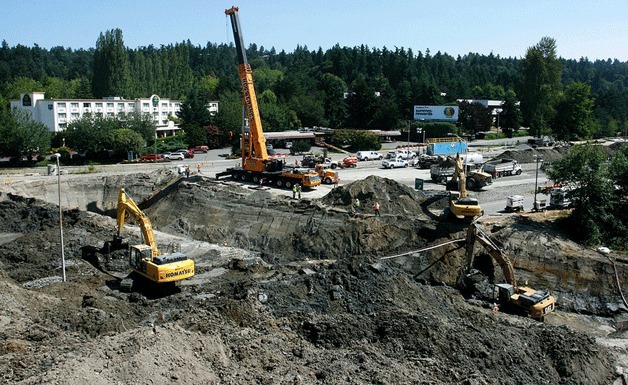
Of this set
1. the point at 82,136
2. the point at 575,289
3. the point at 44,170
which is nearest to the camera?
the point at 575,289

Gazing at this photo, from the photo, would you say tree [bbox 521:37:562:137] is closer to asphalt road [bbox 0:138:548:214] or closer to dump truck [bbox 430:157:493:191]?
asphalt road [bbox 0:138:548:214]

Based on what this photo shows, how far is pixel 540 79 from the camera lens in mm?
75500

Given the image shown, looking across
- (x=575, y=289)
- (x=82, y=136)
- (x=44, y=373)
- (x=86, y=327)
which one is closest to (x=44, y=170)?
(x=82, y=136)

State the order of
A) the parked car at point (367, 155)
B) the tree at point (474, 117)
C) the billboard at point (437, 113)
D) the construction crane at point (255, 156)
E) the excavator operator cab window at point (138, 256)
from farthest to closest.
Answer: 1. the tree at point (474, 117)
2. the billboard at point (437, 113)
3. the parked car at point (367, 155)
4. the construction crane at point (255, 156)
5. the excavator operator cab window at point (138, 256)

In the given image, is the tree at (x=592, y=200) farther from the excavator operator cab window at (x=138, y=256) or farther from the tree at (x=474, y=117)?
the tree at (x=474, y=117)

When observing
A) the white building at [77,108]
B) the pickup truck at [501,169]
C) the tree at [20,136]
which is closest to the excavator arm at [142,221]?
the tree at [20,136]

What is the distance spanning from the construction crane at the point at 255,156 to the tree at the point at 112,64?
179 ft

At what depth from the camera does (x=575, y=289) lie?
24.1m

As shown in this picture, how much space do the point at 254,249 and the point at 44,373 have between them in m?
16.5

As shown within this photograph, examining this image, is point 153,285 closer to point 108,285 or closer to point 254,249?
point 108,285

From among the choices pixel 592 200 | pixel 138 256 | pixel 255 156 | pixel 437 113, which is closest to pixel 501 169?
pixel 592 200

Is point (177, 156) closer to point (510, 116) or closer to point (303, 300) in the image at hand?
point (303, 300)

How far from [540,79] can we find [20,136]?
63079 millimetres

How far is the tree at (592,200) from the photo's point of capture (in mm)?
28469
